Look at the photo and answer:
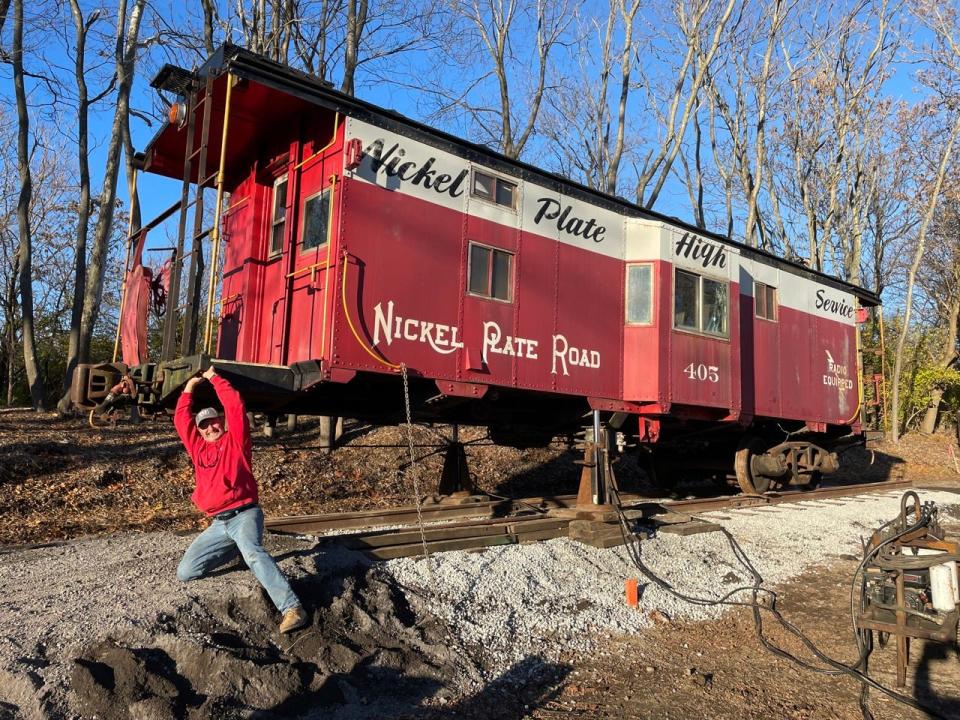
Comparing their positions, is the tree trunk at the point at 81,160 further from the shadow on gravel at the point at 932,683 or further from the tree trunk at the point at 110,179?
the shadow on gravel at the point at 932,683

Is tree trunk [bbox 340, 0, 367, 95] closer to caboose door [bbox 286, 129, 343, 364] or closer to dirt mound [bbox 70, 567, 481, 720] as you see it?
caboose door [bbox 286, 129, 343, 364]

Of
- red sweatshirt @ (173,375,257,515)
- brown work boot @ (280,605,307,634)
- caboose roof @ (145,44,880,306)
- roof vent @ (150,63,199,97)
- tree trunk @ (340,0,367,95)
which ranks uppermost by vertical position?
tree trunk @ (340,0,367,95)

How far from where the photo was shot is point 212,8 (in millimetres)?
16562

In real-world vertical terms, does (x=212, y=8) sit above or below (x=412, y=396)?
above

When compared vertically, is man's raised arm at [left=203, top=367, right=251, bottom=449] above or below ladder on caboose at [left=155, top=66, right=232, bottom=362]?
below

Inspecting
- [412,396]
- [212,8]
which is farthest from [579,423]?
[212,8]

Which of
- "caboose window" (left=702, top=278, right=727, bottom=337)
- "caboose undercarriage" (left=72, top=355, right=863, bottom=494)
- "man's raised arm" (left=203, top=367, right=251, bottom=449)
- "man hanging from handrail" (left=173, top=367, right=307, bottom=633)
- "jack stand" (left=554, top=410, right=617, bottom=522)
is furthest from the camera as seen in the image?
"caboose window" (left=702, top=278, right=727, bottom=337)

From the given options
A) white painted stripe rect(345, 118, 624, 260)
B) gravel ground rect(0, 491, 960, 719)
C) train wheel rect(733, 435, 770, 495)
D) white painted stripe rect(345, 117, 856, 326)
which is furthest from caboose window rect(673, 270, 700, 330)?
gravel ground rect(0, 491, 960, 719)

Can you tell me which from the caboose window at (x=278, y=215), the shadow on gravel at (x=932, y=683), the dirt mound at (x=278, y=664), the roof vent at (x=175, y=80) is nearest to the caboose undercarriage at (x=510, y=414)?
the caboose window at (x=278, y=215)

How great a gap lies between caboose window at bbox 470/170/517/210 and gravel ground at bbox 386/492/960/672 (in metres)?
3.86

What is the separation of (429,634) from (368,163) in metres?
4.49

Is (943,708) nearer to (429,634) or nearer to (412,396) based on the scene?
(429,634)

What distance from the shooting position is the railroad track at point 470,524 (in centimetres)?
639

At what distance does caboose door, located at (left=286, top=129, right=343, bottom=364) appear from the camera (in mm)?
6891
